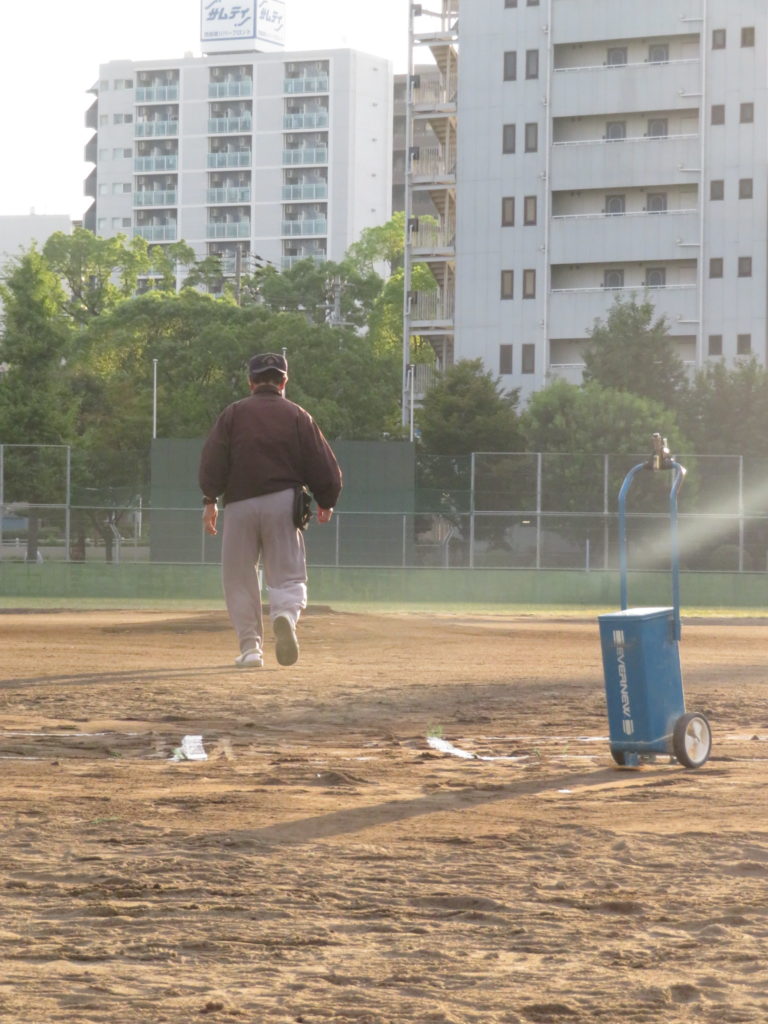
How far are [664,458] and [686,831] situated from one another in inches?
98.5

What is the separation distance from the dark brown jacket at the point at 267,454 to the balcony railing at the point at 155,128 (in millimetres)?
120758

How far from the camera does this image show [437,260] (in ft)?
247

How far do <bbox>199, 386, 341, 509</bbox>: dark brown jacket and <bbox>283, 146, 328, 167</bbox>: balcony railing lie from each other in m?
116

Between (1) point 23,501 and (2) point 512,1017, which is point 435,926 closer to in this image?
(2) point 512,1017

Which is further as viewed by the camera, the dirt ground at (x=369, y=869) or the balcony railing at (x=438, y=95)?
the balcony railing at (x=438, y=95)

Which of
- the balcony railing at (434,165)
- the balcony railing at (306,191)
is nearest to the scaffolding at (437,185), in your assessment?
the balcony railing at (434,165)

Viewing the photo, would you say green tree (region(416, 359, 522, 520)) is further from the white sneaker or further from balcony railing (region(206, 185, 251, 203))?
balcony railing (region(206, 185, 251, 203))

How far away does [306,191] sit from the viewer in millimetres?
123312

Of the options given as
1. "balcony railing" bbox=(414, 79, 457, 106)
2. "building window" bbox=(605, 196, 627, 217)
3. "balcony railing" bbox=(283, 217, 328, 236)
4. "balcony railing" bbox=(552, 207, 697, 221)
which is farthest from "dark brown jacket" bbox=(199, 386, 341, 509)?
"balcony railing" bbox=(283, 217, 328, 236)

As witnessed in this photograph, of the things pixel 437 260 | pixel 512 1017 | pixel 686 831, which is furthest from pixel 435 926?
pixel 437 260

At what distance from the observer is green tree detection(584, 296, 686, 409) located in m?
62.4

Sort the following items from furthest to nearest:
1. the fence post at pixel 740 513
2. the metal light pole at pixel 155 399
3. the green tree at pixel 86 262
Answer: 1. the green tree at pixel 86 262
2. the metal light pole at pixel 155 399
3. the fence post at pixel 740 513

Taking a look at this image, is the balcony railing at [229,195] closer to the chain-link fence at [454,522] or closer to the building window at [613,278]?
the building window at [613,278]

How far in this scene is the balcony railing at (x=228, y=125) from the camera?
125 m
